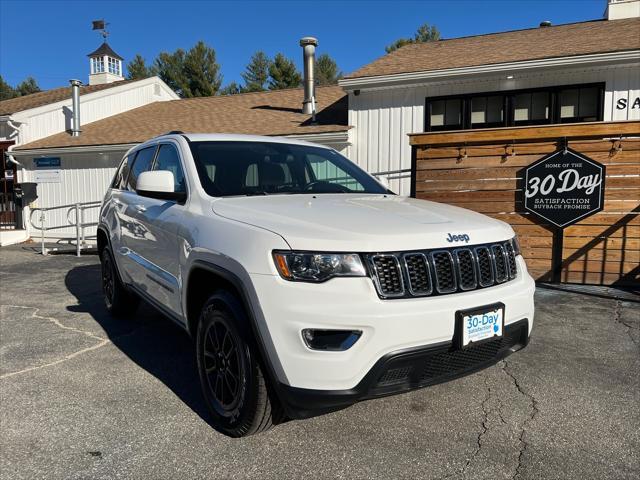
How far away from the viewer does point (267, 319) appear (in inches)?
95.3

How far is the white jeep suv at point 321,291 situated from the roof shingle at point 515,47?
7982 millimetres

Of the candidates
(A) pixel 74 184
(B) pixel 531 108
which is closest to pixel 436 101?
(B) pixel 531 108

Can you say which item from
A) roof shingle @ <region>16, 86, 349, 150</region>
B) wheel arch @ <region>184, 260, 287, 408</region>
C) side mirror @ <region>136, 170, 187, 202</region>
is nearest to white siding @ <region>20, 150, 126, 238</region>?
roof shingle @ <region>16, 86, 349, 150</region>

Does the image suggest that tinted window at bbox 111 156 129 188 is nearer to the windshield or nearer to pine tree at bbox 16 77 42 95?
the windshield

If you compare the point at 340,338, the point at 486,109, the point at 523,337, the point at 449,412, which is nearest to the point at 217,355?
the point at 340,338

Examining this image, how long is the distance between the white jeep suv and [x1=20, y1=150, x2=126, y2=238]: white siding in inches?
452

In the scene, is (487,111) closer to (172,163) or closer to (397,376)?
(172,163)

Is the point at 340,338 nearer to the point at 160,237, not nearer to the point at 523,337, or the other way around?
the point at 523,337

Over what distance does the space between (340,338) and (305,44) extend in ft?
41.0

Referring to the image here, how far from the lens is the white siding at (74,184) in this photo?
13977 mm

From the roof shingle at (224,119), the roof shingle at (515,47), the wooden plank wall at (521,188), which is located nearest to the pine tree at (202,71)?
the roof shingle at (224,119)

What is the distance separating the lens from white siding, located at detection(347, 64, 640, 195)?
388 inches

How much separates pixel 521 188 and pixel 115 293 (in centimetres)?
529

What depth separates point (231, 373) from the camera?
2875 millimetres
